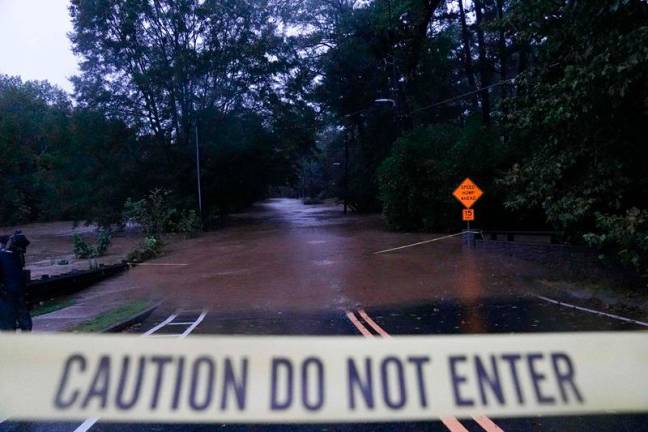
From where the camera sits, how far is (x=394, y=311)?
32.5ft

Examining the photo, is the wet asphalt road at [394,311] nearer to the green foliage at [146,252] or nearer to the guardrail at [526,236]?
the guardrail at [526,236]

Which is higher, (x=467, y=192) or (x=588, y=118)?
(x=588, y=118)

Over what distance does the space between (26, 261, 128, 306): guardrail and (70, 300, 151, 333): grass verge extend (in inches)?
91.2

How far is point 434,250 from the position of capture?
19734mm

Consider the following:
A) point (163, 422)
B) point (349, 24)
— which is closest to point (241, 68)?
point (349, 24)

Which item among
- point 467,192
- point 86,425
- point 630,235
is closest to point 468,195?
point 467,192

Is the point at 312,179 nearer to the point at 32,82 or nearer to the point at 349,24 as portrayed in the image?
the point at 32,82

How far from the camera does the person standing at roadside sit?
21.3ft

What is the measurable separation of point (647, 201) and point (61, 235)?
120 ft

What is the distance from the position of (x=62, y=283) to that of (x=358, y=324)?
27.8 feet

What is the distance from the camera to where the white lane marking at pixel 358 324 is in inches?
309

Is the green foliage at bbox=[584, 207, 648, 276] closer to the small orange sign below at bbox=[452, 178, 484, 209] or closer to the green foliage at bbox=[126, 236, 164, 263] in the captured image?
the small orange sign below at bbox=[452, 178, 484, 209]

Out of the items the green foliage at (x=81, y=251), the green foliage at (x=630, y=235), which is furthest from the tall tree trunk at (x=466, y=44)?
the green foliage at (x=630, y=235)

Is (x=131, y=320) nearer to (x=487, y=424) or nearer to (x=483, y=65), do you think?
(x=487, y=424)
